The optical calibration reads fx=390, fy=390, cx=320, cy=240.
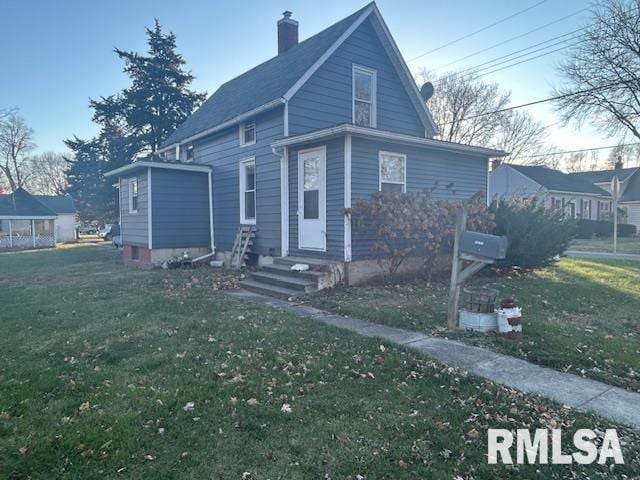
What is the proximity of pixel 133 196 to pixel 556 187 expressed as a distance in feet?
91.6

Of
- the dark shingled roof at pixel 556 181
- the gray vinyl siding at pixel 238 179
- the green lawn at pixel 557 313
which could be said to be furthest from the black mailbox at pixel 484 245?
the dark shingled roof at pixel 556 181

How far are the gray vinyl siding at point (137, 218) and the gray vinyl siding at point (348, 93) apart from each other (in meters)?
5.74

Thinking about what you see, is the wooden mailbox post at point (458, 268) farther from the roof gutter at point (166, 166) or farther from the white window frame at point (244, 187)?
the roof gutter at point (166, 166)

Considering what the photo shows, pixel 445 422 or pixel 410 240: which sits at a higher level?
pixel 410 240

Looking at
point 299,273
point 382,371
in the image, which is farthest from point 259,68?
point 382,371

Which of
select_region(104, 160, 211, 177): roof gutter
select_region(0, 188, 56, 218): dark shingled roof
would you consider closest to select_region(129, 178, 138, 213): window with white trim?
select_region(104, 160, 211, 177): roof gutter

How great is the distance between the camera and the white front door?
9.09 m

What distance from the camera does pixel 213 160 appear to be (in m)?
13.4

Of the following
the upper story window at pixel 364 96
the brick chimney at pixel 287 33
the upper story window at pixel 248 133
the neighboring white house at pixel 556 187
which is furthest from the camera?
the neighboring white house at pixel 556 187

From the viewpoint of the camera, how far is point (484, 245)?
201 inches

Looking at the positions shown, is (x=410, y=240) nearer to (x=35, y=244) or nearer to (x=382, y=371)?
(x=382, y=371)

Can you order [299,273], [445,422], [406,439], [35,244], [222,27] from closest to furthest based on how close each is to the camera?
1. [406,439]
2. [445,422]
3. [299,273]
4. [222,27]
5. [35,244]

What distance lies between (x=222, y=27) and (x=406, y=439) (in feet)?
44.6

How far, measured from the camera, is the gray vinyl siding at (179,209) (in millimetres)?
12422
